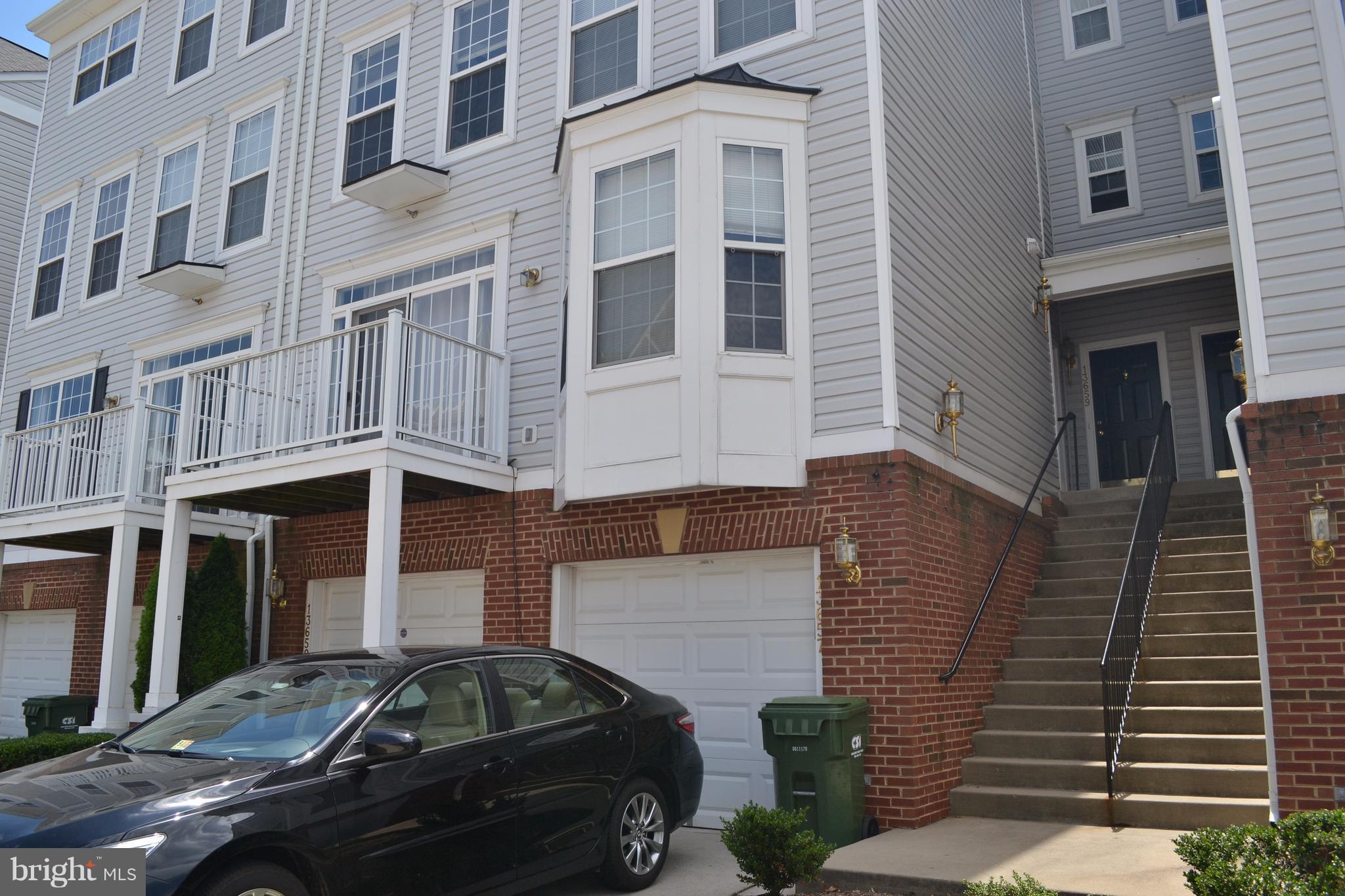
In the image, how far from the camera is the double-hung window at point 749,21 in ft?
31.2

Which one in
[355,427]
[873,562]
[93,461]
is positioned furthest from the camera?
[93,461]

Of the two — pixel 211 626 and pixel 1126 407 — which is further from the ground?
pixel 1126 407

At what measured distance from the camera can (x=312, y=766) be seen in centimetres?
468

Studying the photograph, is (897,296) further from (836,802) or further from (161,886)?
(161,886)

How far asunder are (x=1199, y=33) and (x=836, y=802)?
38.5ft

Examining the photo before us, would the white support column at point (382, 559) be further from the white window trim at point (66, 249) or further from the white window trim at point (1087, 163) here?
the white window trim at point (66, 249)

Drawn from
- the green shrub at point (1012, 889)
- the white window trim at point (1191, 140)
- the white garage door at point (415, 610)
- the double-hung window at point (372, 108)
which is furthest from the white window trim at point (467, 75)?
the green shrub at point (1012, 889)

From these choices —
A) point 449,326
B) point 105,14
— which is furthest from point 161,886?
point 105,14

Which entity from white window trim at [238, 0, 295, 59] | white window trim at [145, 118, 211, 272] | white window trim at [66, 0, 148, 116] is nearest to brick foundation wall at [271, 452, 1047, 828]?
white window trim at [145, 118, 211, 272]

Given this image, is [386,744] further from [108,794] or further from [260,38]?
[260,38]

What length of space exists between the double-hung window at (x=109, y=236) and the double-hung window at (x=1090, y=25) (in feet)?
45.2

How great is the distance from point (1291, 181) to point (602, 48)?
6.46m

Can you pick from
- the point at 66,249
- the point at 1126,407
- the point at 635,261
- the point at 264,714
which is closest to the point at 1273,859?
the point at 264,714

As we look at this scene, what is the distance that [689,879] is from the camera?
6527mm
